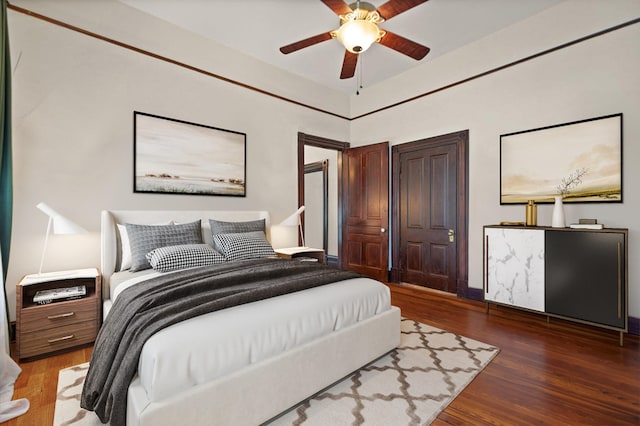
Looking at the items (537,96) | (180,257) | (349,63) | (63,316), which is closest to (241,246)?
(180,257)

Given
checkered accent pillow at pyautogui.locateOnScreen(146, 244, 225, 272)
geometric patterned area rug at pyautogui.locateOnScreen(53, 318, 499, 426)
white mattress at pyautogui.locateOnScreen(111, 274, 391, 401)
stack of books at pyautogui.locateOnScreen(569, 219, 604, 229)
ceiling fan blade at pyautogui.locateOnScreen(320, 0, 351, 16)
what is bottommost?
geometric patterned area rug at pyautogui.locateOnScreen(53, 318, 499, 426)

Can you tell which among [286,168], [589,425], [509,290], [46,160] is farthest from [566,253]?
[46,160]

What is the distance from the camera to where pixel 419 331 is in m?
2.80

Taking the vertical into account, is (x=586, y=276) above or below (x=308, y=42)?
below

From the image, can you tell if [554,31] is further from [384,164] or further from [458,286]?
[458,286]

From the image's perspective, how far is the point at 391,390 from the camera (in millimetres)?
1887

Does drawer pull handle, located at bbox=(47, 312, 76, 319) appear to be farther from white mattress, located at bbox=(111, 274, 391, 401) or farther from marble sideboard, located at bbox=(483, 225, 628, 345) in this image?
marble sideboard, located at bbox=(483, 225, 628, 345)

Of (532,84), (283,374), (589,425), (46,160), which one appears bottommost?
(589,425)

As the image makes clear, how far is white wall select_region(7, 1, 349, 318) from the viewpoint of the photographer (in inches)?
102

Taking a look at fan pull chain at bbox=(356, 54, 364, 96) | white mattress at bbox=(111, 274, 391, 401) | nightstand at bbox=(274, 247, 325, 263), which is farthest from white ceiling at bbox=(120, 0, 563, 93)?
white mattress at bbox=(111, 274, 391, 401)

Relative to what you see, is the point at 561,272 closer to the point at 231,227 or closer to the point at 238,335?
the point at 238,335

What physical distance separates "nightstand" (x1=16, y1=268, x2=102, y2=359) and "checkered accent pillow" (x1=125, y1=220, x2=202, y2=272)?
0.34 metres

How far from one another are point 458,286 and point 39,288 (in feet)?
14.5

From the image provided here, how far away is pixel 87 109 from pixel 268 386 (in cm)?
305
